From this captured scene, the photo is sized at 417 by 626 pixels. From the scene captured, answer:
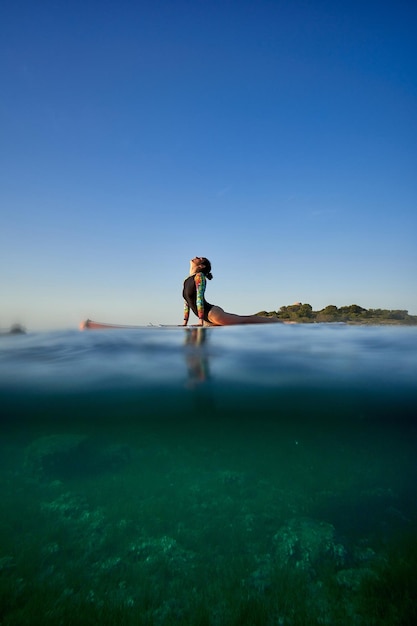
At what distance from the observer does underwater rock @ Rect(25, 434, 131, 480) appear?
6.43 meters

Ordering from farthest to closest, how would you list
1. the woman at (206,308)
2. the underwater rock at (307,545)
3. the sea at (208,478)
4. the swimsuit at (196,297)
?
the woman at (206,308)
the swimsuit at (196,297)
the underwater rock at (307,545)
the sea at (208,478)

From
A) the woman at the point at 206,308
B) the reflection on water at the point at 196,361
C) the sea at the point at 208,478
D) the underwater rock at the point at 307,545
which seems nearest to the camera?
the sea at the point at 208,478

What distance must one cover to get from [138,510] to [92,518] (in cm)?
78

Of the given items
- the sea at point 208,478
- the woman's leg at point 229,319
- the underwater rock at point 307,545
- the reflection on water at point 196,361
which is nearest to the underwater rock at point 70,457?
the sea at point 208,478

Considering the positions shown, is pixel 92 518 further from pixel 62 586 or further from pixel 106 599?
pixel 106 599

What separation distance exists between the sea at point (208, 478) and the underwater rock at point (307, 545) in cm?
3

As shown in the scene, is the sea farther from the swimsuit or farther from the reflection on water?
the swimsuit

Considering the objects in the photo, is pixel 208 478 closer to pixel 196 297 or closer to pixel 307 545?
pixel 307 545

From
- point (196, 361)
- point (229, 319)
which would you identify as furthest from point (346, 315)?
point (196, 361)

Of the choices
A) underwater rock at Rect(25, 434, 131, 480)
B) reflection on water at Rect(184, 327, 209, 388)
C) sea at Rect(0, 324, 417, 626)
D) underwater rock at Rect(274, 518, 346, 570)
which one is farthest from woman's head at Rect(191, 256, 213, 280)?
underwater rock at Rect(274, 518, 346, 570)

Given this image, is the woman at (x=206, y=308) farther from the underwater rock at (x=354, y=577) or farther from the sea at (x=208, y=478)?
the underwater rock at (x=354, y=577)

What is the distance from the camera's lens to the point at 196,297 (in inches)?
435

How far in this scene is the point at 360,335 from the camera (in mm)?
9172

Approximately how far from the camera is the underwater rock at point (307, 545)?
4.27 m
